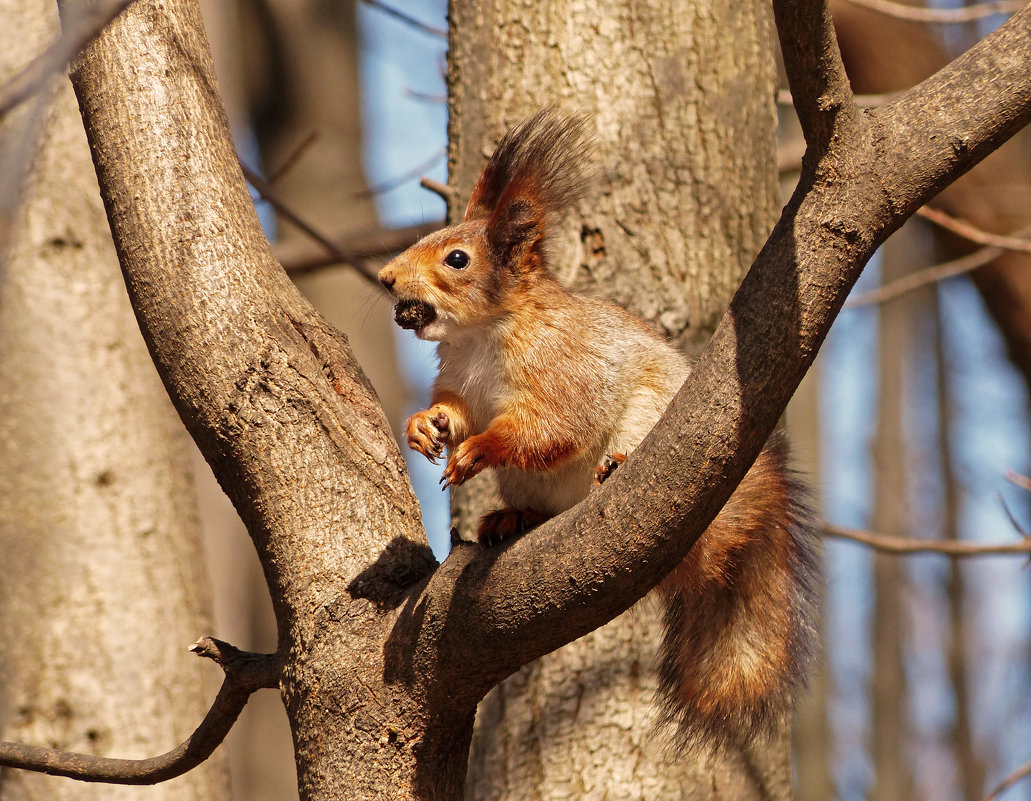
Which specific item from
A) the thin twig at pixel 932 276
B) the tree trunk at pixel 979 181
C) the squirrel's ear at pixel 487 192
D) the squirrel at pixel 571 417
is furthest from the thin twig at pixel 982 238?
the squirrel's ear at pixel 487 192

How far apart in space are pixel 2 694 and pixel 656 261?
7.80 ft

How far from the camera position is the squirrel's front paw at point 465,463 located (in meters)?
2.07

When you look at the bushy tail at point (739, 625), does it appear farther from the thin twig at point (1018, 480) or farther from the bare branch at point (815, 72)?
the thin twig at point (1018, 480)

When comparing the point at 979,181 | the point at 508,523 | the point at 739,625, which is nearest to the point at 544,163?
the point at 508,523

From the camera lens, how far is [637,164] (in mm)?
3072

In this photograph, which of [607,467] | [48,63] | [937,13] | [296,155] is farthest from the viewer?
[296,155]

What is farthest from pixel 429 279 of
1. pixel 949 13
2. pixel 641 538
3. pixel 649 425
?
pixel 949 13

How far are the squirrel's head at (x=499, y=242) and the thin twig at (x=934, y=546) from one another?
1.23 meters

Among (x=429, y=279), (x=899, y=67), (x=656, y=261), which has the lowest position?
(x=429, y=279)

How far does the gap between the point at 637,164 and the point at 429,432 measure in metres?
1.21

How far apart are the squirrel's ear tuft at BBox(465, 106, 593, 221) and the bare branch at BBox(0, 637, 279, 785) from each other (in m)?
1.17

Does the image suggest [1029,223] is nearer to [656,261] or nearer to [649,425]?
[656,261]

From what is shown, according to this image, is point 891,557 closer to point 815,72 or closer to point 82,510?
→ point 82,510

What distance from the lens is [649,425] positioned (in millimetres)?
2498
